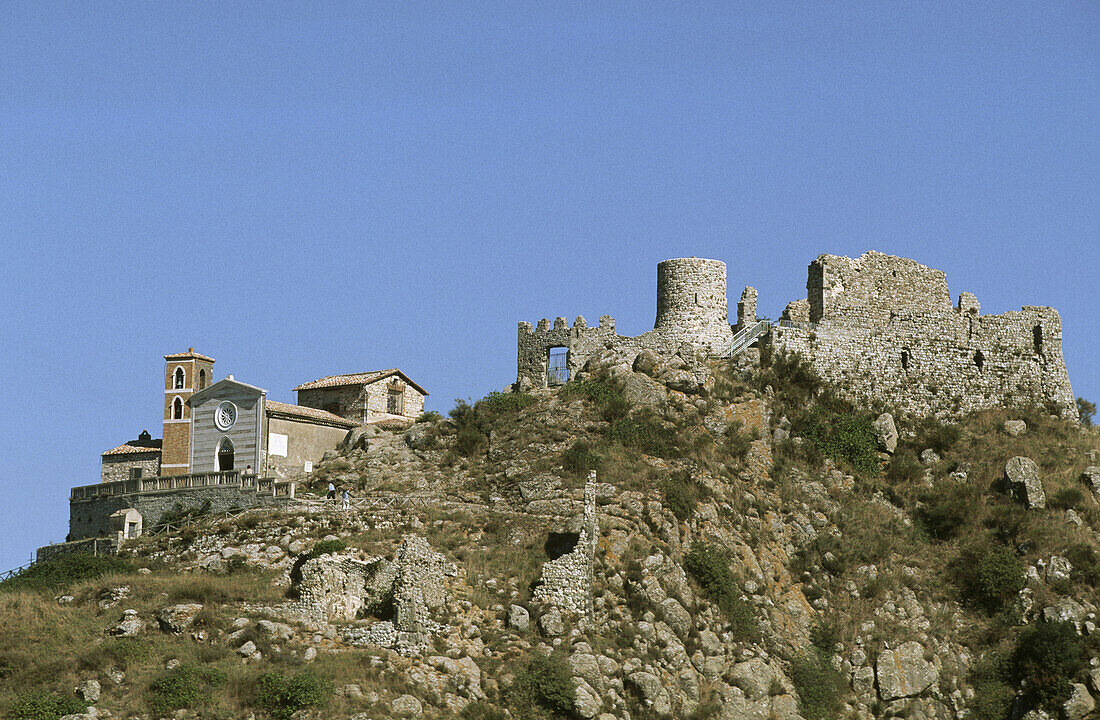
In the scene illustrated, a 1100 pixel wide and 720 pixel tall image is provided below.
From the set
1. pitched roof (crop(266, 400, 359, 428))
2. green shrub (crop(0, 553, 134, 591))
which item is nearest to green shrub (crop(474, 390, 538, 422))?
pitched roof (crop(266, 400, 359, 428))

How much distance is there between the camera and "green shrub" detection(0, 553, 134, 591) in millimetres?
50438

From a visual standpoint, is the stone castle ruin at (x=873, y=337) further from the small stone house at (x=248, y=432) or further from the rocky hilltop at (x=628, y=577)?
the small stone house at (x=248, y=432)

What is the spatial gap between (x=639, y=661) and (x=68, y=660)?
1678 cm

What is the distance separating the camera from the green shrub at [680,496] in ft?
174

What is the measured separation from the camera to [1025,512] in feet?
186

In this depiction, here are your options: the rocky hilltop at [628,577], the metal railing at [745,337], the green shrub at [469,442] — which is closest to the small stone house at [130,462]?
the rocky hilltop at [628,577]

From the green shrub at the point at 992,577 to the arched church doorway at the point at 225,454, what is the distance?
2997 cm

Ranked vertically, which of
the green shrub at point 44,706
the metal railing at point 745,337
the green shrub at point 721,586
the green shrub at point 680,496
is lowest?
the green shrub at point 44,706

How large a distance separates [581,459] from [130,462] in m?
22.5

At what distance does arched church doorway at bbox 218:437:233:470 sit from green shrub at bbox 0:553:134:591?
11.0 metres

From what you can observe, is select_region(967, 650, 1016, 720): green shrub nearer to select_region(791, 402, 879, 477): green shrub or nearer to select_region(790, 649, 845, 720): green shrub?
select_region(790, 649, 845, 720): green shrub

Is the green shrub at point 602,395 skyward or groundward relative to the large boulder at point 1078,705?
skyward

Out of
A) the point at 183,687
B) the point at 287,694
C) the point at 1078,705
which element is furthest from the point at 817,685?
the point at 183,687

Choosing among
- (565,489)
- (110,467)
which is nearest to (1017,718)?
(565,489)
